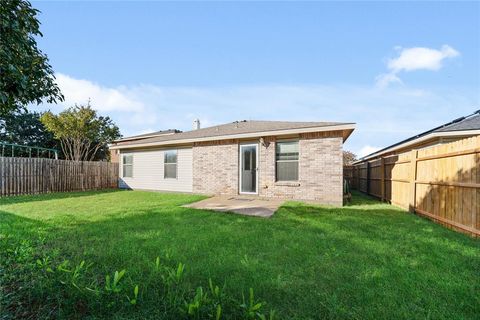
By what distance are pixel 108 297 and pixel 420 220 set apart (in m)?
6.77

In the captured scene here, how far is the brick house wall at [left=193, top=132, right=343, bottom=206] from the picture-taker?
845cm

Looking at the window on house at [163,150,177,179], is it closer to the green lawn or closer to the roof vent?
the roof vent

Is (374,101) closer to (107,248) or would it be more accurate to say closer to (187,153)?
(187,153)

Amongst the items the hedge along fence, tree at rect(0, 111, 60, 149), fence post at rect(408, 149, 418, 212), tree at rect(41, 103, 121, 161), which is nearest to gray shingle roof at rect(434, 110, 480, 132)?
the hedge along fence

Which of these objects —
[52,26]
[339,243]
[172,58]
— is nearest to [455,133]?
[339,243]

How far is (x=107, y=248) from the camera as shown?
356 centimetres

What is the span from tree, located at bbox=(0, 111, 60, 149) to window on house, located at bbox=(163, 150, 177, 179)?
2188cm

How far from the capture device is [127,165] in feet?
48.0

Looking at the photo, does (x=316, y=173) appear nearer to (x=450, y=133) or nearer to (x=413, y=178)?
(x=413, y=178)

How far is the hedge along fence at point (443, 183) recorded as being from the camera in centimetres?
451

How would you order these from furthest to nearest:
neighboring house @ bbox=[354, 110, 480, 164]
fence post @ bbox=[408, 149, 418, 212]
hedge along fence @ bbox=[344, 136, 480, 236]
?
neighboring house @ bbox=[354, 110, 480, 164] → fence post @ bbox=[408, 149, 418, 212] → hedge along fence @ bbox=[344, 136, 480, 236]

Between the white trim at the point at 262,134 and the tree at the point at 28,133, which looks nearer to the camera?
the white trim at the point at 262,134

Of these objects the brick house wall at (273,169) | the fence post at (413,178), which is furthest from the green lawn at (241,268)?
the brick house wall at (273,169)

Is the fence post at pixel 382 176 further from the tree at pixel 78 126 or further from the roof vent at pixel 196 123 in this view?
the tree at pixel 78 126
